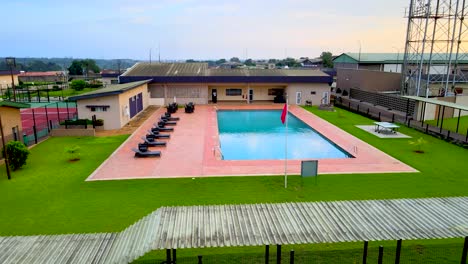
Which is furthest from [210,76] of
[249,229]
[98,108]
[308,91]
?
[249,229]

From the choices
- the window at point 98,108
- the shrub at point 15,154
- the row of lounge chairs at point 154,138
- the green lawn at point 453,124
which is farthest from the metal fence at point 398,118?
the shrub at point 15,154

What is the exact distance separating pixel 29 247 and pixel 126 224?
10.8ft

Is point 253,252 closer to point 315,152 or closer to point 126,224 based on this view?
point 126,224

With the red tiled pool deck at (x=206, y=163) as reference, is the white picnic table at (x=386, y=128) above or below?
above

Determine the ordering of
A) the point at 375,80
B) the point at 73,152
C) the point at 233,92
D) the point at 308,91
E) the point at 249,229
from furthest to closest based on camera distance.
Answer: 1. the point at 233,92
2. the point at 375,80
3. the point at 308,91
4. the point at 73,152
5. the point at 249,229

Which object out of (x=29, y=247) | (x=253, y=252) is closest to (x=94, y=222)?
(x=29, y=247)

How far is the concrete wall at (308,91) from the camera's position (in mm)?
40125

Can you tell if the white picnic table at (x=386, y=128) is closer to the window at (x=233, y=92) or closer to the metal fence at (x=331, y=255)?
the metal fence at (x=331, y=255)

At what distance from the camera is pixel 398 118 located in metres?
30.0

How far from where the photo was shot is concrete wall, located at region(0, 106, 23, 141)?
1836cm

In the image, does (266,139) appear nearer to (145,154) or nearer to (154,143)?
(154,143)

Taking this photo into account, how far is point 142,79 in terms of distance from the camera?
37.5 metres

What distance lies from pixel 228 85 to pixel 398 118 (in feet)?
65.1

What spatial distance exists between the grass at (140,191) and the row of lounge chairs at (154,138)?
2263mm
